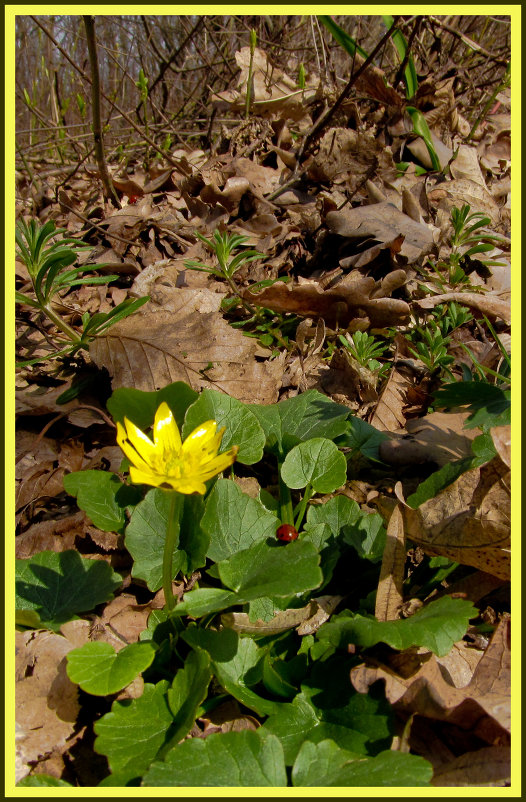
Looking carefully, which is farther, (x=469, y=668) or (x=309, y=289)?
(x=309, y=289)

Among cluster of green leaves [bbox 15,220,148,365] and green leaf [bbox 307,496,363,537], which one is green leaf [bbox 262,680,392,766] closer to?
green leaf [bbox 307,496,363,537]

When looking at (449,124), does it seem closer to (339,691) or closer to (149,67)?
(339,691)

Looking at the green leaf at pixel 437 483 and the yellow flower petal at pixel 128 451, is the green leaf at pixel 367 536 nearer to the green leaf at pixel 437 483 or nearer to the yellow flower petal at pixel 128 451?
the green leaf at pixel 437 483

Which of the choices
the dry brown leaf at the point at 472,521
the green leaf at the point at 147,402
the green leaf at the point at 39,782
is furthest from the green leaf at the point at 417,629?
the green leaf at the point at 147,402

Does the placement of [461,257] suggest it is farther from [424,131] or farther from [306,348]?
[424,131]

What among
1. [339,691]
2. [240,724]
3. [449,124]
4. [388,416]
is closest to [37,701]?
[240,724]

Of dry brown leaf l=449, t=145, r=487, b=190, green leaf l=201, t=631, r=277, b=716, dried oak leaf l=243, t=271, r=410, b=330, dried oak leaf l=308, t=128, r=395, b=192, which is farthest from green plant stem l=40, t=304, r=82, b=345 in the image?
dry brown leaf l=449, t=145, r=487, b=190
